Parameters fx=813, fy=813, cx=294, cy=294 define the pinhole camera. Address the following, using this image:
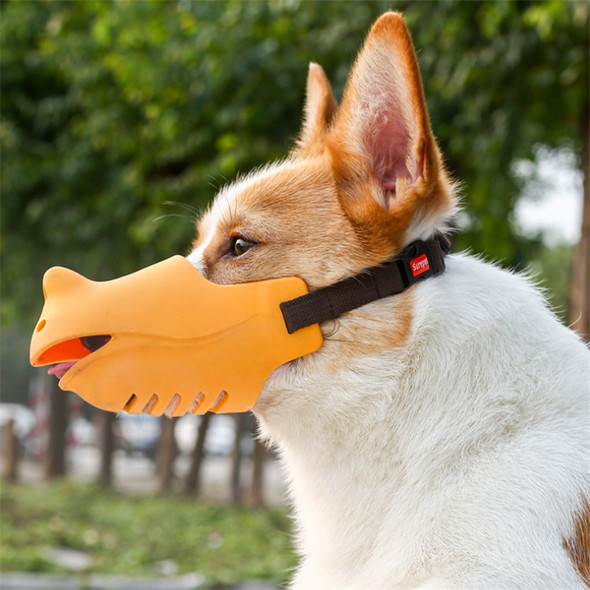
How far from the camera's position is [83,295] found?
2059 millimetres

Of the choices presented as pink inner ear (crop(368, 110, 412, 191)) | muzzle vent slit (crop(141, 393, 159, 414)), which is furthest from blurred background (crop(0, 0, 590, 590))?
muzzle vent slit (crop(141, 393, 159, 414))

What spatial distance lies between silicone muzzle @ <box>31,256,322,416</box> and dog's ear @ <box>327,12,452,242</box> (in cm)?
31

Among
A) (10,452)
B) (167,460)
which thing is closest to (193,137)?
(167,460)

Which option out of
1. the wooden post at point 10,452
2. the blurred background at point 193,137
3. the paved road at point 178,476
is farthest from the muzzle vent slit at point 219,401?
the wooden post at point 10,452

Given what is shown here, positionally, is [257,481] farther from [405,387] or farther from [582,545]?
[582,545]

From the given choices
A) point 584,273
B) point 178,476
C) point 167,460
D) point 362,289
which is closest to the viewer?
point 362,289

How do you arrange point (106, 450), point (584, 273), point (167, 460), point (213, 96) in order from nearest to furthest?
point (584, 273) < point (213, 96) < point (167, 460) < point (106, 450)

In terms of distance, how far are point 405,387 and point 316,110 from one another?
3.75 ft

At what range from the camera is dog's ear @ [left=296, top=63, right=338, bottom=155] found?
2.64 m

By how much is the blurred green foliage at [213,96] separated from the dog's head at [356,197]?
2121 millimetres

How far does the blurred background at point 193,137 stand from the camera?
251 inches

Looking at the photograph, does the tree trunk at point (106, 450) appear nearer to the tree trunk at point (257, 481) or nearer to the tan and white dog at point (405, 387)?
the tree trunk at point (257, 481)

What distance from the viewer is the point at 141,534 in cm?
1123

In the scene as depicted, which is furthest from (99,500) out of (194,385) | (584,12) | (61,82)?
(194,385)
